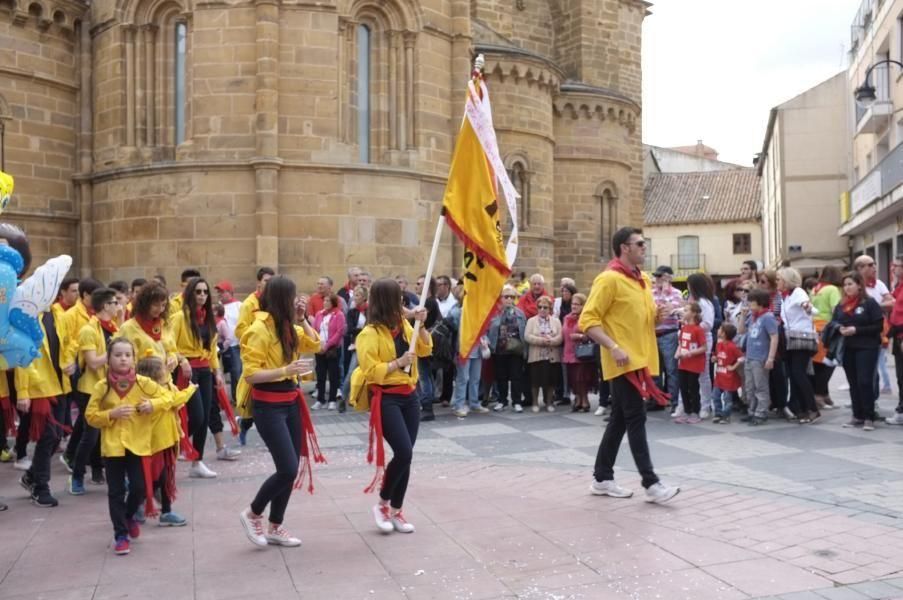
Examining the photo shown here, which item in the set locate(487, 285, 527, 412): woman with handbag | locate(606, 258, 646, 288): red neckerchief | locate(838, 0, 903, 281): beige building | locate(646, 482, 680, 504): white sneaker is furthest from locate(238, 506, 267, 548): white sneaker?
locate(838, 0, 903, 281): beige building

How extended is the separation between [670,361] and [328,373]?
536cm

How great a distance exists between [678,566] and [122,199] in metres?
15.3

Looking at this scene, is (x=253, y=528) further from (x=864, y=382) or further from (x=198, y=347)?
(x=864, y=382)

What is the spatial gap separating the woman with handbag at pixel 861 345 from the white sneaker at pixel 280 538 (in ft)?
23.9


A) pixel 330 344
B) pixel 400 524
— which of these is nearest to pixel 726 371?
pixel 330 344

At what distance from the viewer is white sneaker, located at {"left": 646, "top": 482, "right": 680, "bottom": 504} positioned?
6.93 meters

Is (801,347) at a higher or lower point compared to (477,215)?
lower

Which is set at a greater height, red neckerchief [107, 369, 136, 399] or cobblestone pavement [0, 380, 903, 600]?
red neckerchief [107, 369, 136, 399]

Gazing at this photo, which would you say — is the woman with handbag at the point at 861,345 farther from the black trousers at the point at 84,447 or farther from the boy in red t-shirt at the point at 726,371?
the black trousers at the point at 84,447

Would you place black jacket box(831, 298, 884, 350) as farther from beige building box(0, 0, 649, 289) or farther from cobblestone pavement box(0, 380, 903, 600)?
beige building box(0, 0, 649, 289)

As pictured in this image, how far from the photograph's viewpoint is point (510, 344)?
13070 millimetres

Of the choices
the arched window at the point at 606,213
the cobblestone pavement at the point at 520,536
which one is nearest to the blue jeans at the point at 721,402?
the cobblestone pavement at the point at 520,536

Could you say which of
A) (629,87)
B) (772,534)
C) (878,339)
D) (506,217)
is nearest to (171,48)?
(506,217)

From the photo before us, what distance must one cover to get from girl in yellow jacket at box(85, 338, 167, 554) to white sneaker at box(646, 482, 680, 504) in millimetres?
3737
